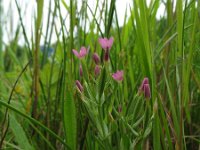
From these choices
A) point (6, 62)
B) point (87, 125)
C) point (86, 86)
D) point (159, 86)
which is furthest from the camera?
point (6, 62)

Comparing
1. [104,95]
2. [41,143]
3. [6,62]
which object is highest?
[6,62]

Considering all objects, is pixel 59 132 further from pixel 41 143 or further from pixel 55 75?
pixel 55 75

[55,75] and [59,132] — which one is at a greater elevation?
[55,75]

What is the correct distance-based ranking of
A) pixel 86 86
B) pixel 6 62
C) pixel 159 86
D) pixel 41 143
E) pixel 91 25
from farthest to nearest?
Answer: pixel 6 62 → pixel 91 25 → pixel 159 86 → pixel 41 143 → pixel 86 86

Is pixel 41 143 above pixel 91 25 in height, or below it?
below

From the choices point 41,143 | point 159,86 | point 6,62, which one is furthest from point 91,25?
point 6,62

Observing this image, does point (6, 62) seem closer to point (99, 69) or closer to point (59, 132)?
point (59, 132)

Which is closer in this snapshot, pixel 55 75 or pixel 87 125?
pixel 87 125

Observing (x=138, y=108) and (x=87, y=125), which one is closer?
(x=138, y=108)

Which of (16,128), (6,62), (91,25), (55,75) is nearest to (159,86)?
(91,25)
